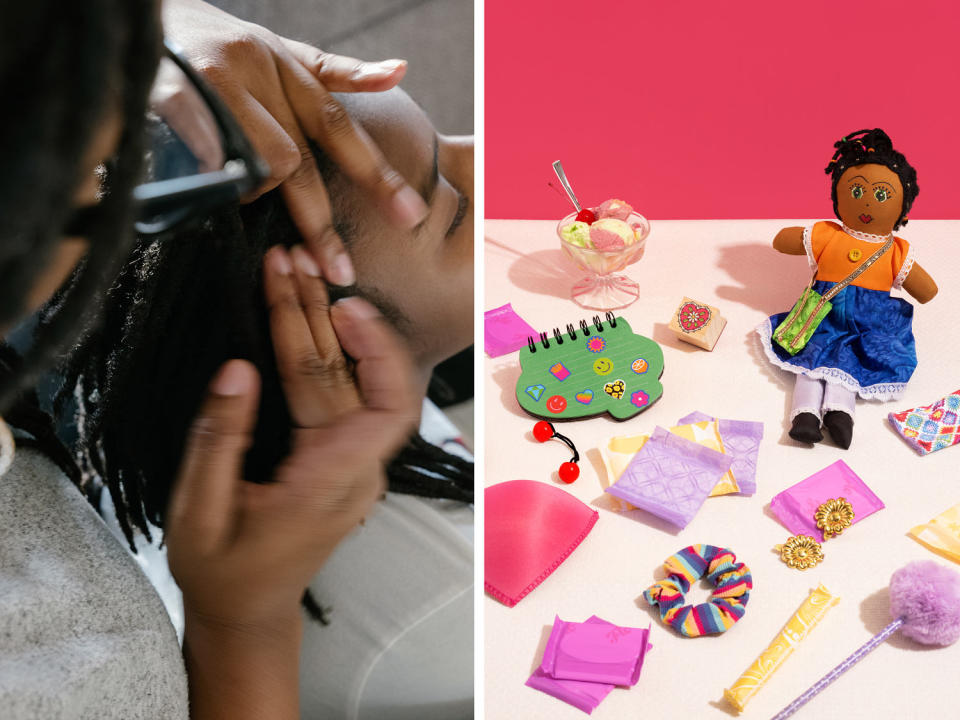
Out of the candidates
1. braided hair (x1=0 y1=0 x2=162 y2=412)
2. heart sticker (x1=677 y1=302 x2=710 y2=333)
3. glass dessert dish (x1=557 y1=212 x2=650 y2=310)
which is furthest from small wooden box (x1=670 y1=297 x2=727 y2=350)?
braided hair (x1=0 y1=0 x2=162 y2=412)

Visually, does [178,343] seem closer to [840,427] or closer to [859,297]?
[840,427]

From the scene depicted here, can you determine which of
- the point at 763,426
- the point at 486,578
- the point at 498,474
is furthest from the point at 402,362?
the point at 763,426

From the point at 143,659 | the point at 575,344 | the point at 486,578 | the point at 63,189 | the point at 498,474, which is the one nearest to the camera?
the point at 63,189

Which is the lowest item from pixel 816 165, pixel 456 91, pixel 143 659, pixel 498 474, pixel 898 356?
pixel 498 474

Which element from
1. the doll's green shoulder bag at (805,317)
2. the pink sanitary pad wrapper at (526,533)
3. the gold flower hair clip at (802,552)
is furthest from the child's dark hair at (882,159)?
the pink sanitary pad wrapper at (526,533)

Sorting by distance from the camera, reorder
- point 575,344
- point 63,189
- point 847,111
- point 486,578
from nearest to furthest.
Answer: point 63,189, point 486,578, point 575,344, point 847,111

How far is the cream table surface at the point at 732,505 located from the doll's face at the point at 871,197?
22cm

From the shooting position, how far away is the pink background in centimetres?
133

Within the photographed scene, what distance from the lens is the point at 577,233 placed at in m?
1.30

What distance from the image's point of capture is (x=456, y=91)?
41cm

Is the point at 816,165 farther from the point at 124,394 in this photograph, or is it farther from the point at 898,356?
the point at 124,394

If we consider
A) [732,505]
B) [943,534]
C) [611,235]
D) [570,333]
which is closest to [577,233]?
[611,235]

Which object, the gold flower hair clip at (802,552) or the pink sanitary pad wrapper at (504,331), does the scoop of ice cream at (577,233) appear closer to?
the pink sanitary pad wrapper at (504,331)

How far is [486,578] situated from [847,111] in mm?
1011
